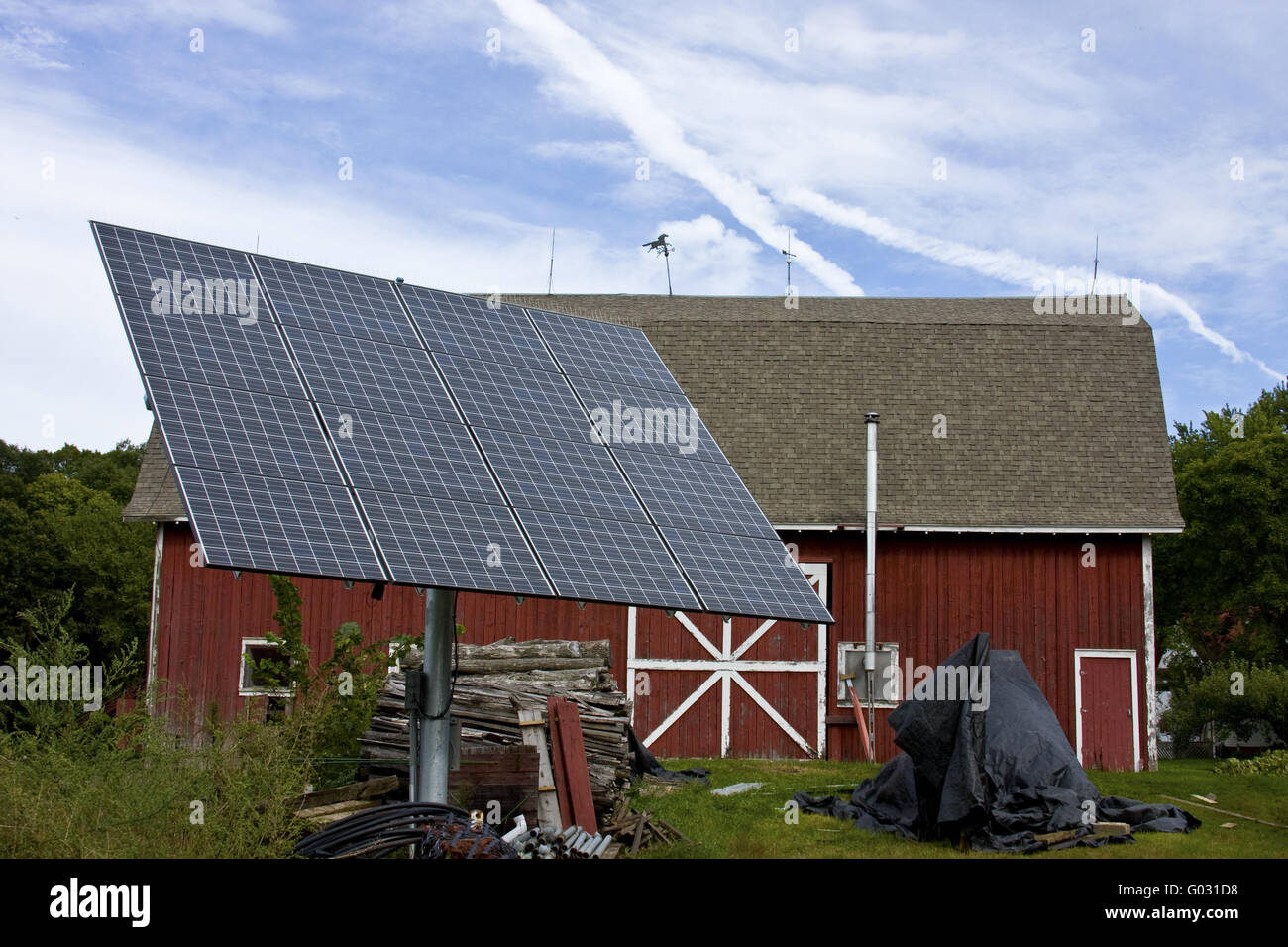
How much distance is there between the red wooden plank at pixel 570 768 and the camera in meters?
14.1

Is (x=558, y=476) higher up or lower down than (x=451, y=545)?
higher up

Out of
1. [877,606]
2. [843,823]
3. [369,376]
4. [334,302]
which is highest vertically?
[334,302]

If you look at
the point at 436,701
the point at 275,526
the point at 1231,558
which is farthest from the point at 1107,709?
the point at 1231,558

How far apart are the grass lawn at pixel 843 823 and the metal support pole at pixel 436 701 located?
2.84 metres

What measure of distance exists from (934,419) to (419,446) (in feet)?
57.0

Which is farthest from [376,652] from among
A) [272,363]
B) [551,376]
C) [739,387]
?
[739,387]

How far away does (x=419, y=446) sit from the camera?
461 inches

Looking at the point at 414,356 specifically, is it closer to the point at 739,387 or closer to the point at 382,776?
the point at 382,776

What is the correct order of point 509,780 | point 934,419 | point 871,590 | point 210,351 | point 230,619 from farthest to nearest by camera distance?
1. point 934,419
2. point 230,619
3. point 871,590
4. point 509,780
5. point 210,351

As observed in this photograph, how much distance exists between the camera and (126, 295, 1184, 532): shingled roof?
2517cm

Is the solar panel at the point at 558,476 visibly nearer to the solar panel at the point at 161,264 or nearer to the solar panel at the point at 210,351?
the solar panel at the point at 210,351

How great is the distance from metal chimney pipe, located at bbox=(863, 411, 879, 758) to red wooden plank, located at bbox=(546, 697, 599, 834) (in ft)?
34.5

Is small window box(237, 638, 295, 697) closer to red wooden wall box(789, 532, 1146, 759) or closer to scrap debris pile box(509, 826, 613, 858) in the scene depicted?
red wooden wall box(789, 532, 1146, 759)

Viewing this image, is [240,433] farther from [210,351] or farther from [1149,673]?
[1149,673]
